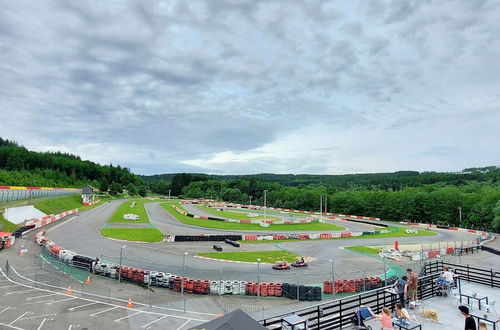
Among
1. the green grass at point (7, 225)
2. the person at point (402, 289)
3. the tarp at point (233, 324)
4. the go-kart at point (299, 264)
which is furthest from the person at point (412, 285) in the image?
the green grass at point (7, 225)

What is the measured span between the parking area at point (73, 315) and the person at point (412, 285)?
12.9 m

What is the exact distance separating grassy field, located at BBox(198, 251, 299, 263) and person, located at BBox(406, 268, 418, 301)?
1063 inches

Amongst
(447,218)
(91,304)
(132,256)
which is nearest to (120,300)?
(91,304)

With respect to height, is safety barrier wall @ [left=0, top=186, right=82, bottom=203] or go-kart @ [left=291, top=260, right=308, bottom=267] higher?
safety barrier wall @ [left=0, top=186, right=82, bottom=203]

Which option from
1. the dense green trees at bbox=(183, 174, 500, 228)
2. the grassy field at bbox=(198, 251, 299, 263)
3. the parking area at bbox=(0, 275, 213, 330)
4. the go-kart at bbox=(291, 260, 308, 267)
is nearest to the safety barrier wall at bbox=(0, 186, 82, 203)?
the grassy field at bbox=(198, 251, 299, 263)

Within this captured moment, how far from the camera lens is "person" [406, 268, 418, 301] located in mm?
15281

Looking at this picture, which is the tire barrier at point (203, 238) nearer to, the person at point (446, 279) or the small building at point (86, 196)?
the person at point (446, 279)

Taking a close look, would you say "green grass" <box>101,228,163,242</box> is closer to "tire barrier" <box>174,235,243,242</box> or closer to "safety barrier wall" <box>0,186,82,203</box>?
"tire barrier" <box>174,235,243,242</box>

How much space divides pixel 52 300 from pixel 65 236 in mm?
34143

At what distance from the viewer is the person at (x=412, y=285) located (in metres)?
15.3

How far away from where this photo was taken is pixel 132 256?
40625 millimetres

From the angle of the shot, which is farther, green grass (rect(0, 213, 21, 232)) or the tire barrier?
green grass (rect(0, 213, 21, 232))

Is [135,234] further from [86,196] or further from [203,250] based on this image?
[86,196]

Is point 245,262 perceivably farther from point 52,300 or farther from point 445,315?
point 445,315
